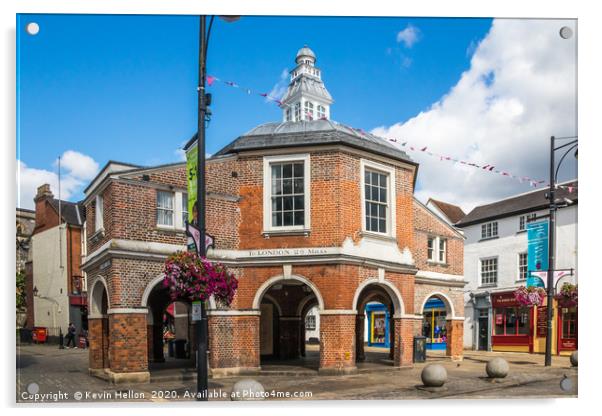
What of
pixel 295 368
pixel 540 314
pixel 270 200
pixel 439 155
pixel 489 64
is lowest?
pixel 295 368

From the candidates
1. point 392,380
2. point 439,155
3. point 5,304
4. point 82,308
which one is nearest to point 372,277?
point 392,380

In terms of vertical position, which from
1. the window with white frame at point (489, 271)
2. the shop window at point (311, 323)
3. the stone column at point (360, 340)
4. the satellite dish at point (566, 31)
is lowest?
the shop window at point (311, 323)

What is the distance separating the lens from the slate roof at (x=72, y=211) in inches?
421

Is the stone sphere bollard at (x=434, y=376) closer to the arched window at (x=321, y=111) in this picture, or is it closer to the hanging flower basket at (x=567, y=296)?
the hanging flower basket at (x=567, y=296)

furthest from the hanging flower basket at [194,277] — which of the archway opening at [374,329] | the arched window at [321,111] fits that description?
the archway opening at [374,329]

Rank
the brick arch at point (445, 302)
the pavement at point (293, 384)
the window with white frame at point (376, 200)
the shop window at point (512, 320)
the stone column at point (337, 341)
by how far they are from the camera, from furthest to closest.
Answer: the brick arch at point (445, 302) < the shop window at point (512, 320) < the window with white frame at point (376, 200) < the stone column at point (337, 341) < the pavement at point (293, 384)

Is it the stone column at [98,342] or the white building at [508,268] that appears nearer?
the white building at [508,268]

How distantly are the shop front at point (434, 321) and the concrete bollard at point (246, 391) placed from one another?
733 cm

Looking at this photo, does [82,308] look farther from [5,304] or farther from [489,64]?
[489,64]

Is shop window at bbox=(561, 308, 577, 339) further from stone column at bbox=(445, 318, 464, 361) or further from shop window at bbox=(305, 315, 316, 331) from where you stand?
shop window at bbox=(305, 315, 316, 331)

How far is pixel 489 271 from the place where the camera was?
13984 mm

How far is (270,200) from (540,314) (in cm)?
633

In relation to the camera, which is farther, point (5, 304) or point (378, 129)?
point (378, 129)

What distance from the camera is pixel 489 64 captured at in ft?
36.1
